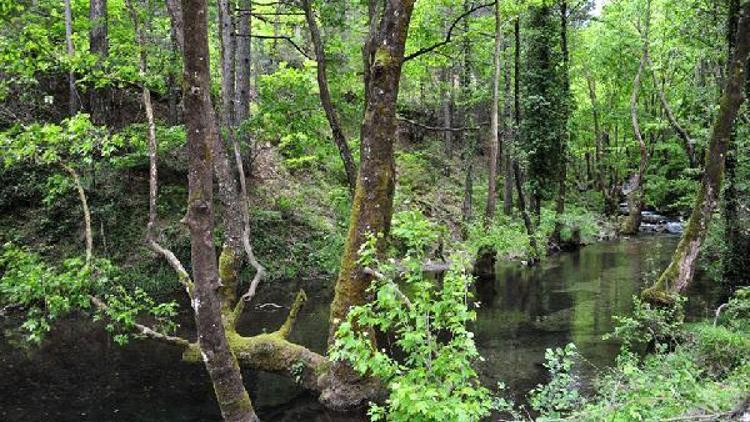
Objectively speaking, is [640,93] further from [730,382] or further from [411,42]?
[730,382]

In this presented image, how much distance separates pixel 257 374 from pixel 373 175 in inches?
169

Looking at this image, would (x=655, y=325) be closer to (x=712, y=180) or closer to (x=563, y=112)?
(x=712, y=180)

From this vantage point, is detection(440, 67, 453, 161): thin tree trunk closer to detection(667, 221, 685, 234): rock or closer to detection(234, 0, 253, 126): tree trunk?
detection(234, 0, 253, 126): tree trunk

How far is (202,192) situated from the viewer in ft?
19.8

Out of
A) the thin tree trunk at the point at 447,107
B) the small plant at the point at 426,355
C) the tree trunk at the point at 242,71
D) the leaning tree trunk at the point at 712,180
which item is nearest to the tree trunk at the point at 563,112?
the thin tree trunk at the point at 447,107

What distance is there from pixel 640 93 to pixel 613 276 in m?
19.0

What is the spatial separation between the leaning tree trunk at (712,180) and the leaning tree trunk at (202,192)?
750cm

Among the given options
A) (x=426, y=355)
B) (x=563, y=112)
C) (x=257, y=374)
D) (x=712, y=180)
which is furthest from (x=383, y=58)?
(x=563, y=112)

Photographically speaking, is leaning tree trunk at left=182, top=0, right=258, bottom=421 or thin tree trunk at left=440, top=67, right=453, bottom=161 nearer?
leaning tree trunk at left=182, top=0, right=258, bottom=421

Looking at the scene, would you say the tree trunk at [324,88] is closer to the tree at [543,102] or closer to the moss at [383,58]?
the moss at [383,58]

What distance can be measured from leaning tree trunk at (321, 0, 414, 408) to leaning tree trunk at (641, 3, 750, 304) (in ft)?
17.9

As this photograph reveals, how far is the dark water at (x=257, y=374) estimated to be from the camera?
8.30m

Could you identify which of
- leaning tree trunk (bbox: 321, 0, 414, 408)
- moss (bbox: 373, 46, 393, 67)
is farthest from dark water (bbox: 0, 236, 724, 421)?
moss (bbox: 373, 46, 393, 67)

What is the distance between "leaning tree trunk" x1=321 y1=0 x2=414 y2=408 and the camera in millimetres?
7508
